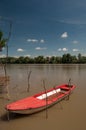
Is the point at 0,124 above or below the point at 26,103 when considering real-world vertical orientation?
below

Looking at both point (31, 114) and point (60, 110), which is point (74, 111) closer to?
point (60, 110)

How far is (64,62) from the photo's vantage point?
7931 centimetres

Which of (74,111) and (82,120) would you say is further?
(74,111)

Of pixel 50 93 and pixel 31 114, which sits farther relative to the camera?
pixel 50 93

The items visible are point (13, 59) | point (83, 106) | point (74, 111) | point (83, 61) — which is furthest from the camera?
point (13, 59)

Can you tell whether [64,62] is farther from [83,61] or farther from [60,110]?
[60,110]

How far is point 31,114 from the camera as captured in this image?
7.42 m

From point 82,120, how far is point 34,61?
78307 millimetres

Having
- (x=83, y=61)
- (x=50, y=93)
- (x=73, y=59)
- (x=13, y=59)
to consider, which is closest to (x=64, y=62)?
(x=73, y=59)

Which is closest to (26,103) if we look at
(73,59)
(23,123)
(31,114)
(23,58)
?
(31,114)

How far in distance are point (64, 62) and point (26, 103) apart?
73.3m

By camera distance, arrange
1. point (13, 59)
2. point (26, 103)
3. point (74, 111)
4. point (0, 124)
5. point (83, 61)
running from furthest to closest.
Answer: point (13, 59) → point (83, 61) → point (74, 111) → point (26, 103) → point (0, 124)

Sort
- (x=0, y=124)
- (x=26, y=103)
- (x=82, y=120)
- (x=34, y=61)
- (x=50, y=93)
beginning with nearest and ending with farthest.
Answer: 1. (x=0, y=124)
2. (x=82, y=120)
3. (x=26, y=103)
4. (x=50, y=93)
5. (x=34, y=61)

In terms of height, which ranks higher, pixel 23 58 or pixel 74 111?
pixel 23 58
